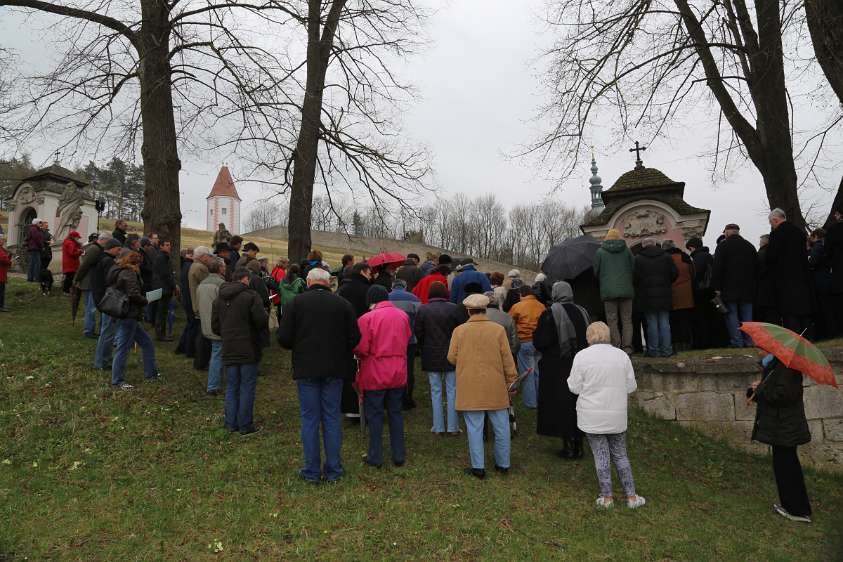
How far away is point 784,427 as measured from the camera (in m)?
5.25

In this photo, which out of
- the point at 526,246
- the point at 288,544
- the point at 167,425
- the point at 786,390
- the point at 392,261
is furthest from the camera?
the point at 526,246

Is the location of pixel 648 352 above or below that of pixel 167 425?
above

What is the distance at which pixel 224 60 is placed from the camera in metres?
9.64

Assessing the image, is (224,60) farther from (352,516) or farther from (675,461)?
(675,461)

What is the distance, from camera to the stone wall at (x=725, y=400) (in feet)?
23.2

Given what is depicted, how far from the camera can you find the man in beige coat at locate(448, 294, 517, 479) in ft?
18.5

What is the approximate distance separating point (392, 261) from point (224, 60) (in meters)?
4.58

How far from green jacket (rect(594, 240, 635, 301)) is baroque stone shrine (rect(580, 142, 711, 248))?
9.48 m

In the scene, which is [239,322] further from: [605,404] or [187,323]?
[605,404]

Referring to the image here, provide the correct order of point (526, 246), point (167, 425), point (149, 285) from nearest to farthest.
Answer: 1. point (167, 425)
2. point (149, 285)
3. point (526, 246)

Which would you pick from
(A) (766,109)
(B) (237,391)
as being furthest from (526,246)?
(B) (237,391)

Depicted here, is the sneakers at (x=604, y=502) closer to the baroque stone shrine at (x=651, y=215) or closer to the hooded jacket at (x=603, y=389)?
the hooded jacket at (x=603, y=389)

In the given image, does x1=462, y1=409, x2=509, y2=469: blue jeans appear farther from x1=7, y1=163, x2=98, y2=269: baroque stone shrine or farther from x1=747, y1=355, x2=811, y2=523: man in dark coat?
x1=7, y1=163, x2=98, y2=269: baroque stone shrine

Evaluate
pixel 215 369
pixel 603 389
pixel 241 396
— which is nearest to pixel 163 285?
pixel 215 369
